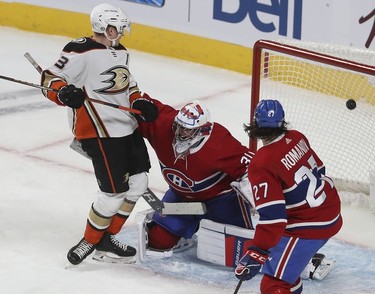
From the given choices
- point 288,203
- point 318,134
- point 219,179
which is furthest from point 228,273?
point 318,134

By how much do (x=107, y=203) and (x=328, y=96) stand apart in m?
1.85

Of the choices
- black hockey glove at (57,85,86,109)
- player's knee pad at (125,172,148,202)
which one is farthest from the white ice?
black hockey glove at (57,85,86,109)

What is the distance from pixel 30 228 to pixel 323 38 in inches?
A: 108

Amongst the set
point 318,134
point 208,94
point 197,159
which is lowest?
point 208,94

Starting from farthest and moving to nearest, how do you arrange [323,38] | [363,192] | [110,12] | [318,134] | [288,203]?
[323,38], [318,134], [363,192], [110,12], [288,203]

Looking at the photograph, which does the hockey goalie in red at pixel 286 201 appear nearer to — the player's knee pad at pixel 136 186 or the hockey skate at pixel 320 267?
the hockey skate at pixel 320 267

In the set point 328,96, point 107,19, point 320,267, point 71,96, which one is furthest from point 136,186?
point 328,96

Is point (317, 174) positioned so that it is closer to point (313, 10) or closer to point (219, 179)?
point (219, 179)

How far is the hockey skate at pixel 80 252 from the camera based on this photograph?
433 cm

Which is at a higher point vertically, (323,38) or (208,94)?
(323,38)

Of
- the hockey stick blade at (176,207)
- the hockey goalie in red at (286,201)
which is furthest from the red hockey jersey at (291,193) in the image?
the hockey stick blade at (176,207)

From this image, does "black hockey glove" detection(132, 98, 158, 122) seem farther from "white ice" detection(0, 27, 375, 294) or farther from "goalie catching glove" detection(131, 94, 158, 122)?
"white ice" detection(0, 27, 375, 294)

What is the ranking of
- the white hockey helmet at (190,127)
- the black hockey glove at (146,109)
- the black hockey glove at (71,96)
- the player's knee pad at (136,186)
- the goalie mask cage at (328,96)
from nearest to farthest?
the black hockey glove at (71,96) < the white hockey helmet at (190,127) < the black hockey glove at (146,109) < the player's knee pad at (136,186) < the goalie mask cage at (328,96)

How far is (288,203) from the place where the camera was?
12.2 ft
